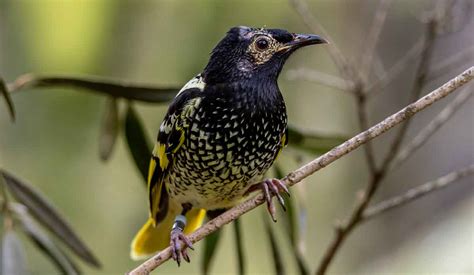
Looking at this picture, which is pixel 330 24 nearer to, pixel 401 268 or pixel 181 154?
pixel 401 268

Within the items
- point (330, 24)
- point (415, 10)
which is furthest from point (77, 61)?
point (415, 10)

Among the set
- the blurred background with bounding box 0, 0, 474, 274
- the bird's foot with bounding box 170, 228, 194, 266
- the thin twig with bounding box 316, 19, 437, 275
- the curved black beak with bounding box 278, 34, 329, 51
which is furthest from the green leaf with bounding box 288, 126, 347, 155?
the blurred background with bounding box 0, 0, 474, 274

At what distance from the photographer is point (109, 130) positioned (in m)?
3.20

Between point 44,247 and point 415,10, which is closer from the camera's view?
point 44,247

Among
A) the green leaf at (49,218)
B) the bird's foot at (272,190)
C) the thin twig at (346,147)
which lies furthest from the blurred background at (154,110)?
the thin twig at (346,147)

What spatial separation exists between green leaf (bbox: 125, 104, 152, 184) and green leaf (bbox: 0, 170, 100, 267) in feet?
1.19

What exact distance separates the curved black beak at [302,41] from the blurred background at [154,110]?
2.84 m

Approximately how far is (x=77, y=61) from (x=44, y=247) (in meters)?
2.93

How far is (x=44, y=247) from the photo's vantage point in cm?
312

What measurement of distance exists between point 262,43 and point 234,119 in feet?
0.83

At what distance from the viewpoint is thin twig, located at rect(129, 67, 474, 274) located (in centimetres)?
222

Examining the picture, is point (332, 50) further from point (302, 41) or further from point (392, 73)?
point (302, 41)

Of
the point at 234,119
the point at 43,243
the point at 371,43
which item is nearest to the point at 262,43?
the point at 234,119

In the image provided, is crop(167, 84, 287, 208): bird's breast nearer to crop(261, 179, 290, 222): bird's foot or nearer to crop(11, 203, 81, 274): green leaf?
crop(261, 179, 290, 222): bird's foot
